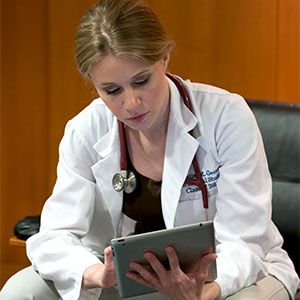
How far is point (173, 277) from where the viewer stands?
182cm

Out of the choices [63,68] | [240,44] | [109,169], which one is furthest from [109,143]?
[63,68]

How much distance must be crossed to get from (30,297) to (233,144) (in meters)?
0.60

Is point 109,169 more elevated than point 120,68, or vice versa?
point 120,68

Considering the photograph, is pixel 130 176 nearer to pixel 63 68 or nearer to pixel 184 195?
pixel 184 195

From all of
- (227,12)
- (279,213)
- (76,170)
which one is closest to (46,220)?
(76,170)

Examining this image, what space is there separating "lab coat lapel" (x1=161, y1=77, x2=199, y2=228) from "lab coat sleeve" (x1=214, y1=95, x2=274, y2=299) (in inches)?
3.1

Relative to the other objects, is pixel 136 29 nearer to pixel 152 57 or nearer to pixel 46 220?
pixel 152 57

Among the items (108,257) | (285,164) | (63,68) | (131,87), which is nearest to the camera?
(108,257)

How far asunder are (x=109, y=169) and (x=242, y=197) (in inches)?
14.4

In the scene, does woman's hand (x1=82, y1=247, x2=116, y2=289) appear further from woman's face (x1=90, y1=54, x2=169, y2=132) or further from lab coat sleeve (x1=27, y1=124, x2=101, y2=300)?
woman's face (x1=90, y1=54, x2=169, y2=132)

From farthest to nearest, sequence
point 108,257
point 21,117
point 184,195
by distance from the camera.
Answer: point 21,117
point 184,195
point 108,257

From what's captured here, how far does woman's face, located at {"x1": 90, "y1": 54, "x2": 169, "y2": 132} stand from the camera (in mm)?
1971

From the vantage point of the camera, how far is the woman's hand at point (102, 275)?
1.90 metres

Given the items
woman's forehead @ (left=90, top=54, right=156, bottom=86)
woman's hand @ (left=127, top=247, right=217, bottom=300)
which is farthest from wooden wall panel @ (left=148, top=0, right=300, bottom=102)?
woman's hand @ (left=127, top=247, right=217, bottom=300)
